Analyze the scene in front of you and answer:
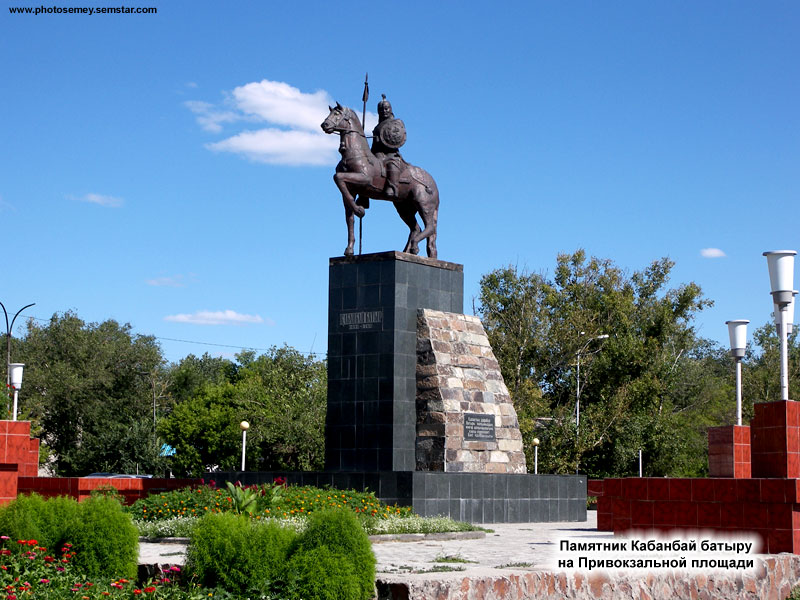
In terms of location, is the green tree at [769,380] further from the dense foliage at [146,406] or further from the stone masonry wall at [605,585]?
the stone masonry wall at [605,585]

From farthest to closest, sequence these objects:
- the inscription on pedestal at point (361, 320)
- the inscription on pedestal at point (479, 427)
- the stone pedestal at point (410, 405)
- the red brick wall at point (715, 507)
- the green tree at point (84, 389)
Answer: the green tree at point (84, 389)
the inscription on pedestal at point (361, 320)
the inscription on pedestal at point (479, 427)
the stone pedestal at point (410, 405)
the red brick wall at point (715, 507)

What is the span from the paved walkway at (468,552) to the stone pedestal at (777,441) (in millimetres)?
2642

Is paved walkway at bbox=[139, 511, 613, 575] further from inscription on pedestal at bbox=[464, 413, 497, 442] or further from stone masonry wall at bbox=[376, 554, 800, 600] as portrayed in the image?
inscription on pedestal at bbox=[464, 413, 497, 442]

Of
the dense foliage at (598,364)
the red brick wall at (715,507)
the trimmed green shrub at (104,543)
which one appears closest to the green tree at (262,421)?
the dense foliage at (598,364)

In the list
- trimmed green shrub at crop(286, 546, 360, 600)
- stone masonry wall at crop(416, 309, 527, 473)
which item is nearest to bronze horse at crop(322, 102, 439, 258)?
stone masonry wall at crop(416, 309, 527, 473)

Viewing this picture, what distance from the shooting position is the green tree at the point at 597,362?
4291 centimetres

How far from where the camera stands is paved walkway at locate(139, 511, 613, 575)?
1019 cm

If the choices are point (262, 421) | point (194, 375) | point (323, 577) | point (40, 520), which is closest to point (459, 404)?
point (40, 520)

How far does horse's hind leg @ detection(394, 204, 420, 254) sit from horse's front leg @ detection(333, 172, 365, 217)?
1.03 metres

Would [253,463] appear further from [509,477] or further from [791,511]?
[791,511]

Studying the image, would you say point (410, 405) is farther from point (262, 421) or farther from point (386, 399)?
point (262, 421)

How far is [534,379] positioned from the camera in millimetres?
45906

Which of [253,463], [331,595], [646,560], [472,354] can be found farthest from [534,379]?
[331,595]

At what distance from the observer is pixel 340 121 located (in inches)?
811
